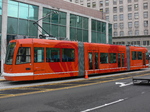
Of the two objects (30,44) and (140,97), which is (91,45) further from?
(140,97)

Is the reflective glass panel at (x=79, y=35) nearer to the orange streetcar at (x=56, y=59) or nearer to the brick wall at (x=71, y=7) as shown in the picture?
the brick wall at (x=71, y=7)

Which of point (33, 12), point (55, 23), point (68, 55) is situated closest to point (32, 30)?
point (33, 12)

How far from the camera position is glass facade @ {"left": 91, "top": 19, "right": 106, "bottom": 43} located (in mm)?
32844

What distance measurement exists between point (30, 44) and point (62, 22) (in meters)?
15.3

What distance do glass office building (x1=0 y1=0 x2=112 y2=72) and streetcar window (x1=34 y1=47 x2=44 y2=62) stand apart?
12.9 feet

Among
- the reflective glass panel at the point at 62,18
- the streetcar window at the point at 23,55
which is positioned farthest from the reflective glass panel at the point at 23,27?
the streetcar window at the point at 23,55

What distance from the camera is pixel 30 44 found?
1288 centimetres

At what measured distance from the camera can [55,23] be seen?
86.7 ft

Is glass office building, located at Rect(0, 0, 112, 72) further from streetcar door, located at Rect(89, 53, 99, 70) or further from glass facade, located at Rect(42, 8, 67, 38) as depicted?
streetcar door, located at Rect(89, 53, 99, 70)

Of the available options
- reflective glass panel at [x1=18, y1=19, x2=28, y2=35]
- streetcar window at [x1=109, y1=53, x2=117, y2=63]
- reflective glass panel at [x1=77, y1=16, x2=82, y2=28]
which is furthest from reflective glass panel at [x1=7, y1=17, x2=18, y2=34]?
streetcar window at [x1=109, y1=53, x2=117, y2=63]

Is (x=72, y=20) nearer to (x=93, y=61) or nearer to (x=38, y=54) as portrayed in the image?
(x=93, y=61)

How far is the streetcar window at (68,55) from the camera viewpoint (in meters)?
14.8

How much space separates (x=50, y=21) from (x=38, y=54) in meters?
13.5

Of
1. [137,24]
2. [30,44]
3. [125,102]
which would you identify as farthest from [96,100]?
[137,24]
